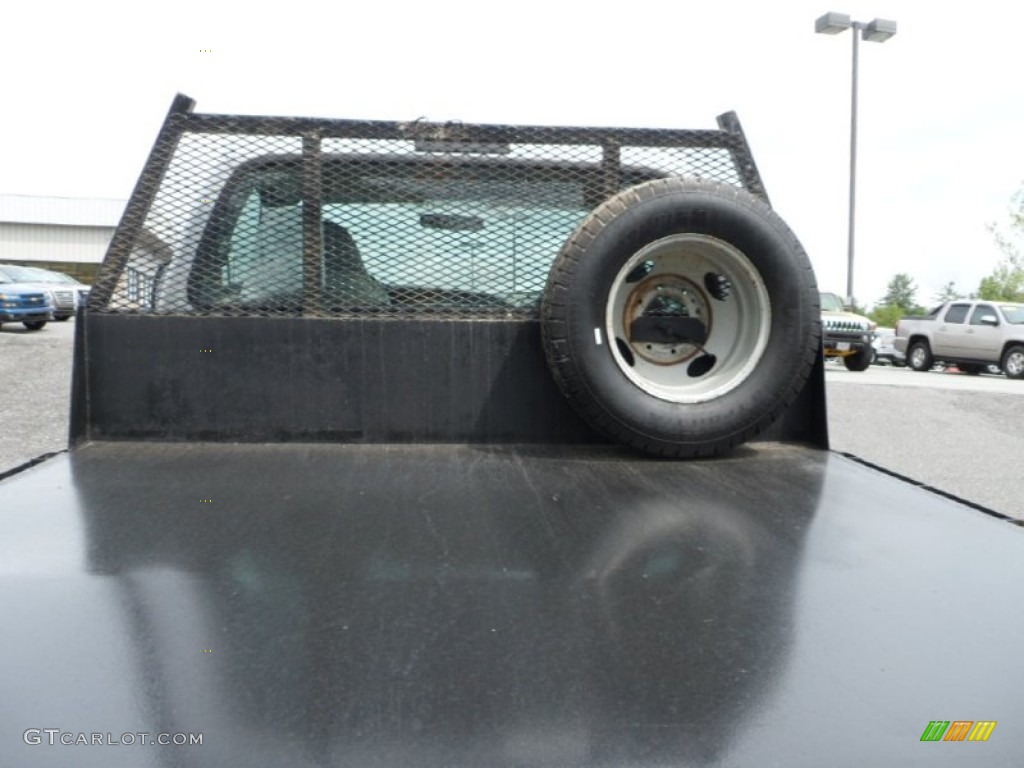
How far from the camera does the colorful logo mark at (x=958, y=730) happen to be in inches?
40.1

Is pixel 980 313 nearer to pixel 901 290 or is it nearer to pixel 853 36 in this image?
pixel 853 36

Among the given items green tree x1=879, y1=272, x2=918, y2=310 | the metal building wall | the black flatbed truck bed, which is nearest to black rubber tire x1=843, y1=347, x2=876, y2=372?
the black flatbed truck bed

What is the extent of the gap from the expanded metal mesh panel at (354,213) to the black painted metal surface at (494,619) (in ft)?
2.07

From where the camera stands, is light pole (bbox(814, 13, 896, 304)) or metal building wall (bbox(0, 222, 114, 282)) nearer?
light pole (bbox(814, 13, 896, 304))

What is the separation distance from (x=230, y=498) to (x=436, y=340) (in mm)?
755

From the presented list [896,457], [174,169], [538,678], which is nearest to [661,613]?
[538,678]

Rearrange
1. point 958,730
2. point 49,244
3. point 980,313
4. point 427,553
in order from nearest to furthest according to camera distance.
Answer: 1. point 958,730
2. point 427,553
3. point 980,313
4. point 49,244

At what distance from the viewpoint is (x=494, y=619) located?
1301 mm

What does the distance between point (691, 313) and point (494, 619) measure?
58.0 inches

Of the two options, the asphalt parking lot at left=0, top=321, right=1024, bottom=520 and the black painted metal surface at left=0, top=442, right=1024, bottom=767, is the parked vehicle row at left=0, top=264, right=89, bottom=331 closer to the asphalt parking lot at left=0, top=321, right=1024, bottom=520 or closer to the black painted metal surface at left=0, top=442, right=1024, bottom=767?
the asphalt parking lot at left=0, top=321, right=1024, bottom=520

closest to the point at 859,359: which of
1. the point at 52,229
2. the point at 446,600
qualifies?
the point at 446,600

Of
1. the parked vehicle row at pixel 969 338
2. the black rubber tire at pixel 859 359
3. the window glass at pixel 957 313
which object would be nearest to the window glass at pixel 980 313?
the parked vehicle row at pixel 969 338

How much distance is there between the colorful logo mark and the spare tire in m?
1.27

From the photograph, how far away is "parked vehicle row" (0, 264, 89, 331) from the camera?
15.5 m
